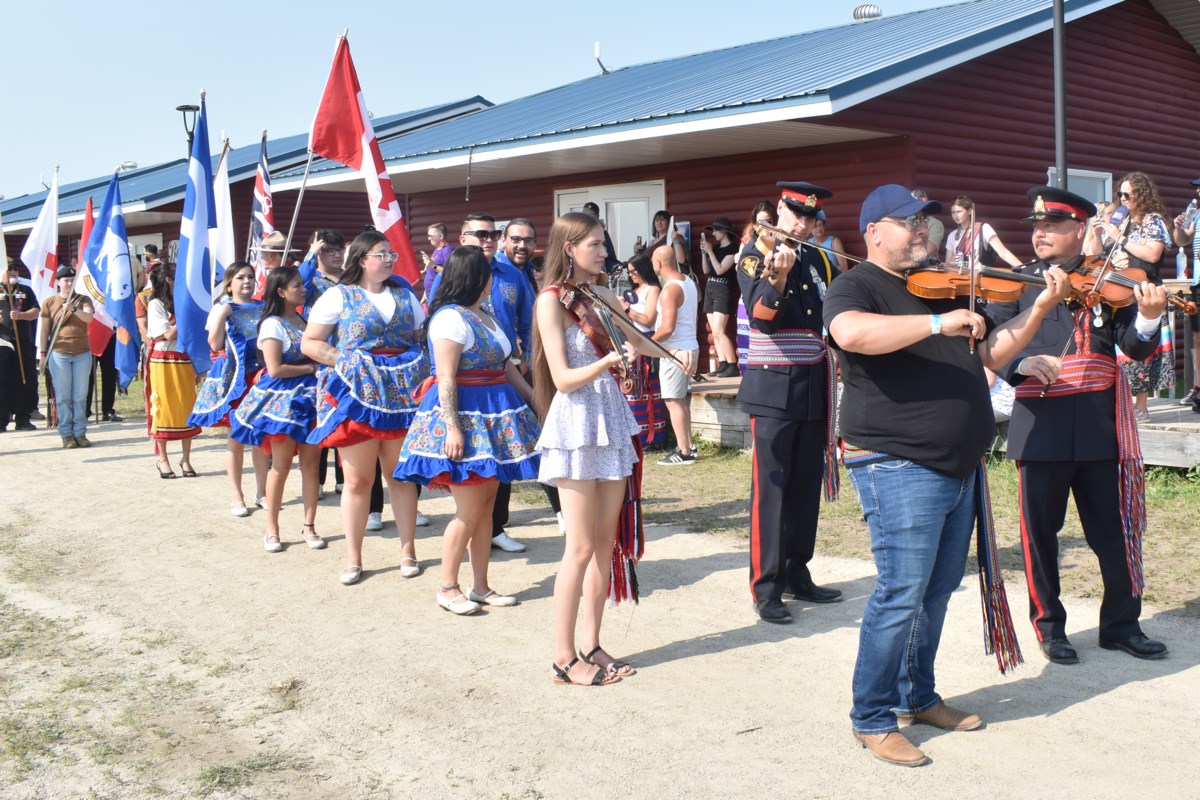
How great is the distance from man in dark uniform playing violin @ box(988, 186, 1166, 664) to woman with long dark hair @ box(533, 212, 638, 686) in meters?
1.69

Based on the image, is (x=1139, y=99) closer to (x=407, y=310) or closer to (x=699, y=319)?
(x=699, y=319)

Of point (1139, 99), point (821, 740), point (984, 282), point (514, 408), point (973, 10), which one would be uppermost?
point (973, 10)

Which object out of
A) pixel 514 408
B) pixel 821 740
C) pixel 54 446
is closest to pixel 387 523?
pixel 514 408

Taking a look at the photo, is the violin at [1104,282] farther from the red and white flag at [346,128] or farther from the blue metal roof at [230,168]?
the blue metal roof at [230,168]

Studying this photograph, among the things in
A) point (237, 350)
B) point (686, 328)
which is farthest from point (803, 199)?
point (686, 328)

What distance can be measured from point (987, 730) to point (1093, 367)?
5.35ft

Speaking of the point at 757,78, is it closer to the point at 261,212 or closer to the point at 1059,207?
the point at 261,212

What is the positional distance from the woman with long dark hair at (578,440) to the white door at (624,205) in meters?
9.23

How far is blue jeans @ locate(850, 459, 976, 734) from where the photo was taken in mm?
3641

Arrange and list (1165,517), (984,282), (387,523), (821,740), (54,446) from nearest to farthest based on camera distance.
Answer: (984,282) < (821,740) < (1165,517) < (387,523) < (54,446)

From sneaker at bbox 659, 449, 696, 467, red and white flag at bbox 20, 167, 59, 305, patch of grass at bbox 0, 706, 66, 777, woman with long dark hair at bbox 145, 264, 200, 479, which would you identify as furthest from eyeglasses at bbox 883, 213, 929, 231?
red and white flag at bbox 20, 167, 59, 305

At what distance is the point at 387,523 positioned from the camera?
7.88 m

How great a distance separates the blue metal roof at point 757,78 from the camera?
397 inches

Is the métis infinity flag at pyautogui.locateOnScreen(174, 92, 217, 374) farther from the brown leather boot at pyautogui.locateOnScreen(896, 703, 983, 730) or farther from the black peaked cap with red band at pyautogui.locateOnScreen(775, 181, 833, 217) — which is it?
the brown leather boot at pyautogui.locateOnScreen(896, 703, 983, 730)
